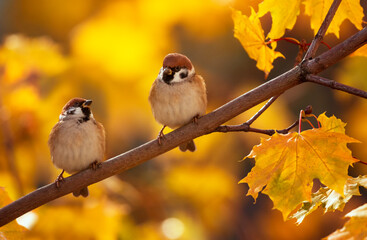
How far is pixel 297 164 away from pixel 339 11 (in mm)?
470

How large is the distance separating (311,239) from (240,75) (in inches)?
55.6

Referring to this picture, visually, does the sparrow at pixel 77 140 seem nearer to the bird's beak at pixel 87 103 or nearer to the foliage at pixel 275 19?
the bird's beak at pixel 87 103

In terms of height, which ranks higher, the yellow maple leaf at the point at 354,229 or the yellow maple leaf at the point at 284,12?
the yellow maple leaf at the point at 284,12

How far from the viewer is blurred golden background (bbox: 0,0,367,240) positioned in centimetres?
223

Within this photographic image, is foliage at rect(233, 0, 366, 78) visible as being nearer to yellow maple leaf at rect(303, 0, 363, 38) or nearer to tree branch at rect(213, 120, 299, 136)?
yellow maple leaf at rect(303, 0, 363, 38)

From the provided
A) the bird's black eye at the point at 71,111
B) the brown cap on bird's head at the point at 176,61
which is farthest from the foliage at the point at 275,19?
the bird's black eye at the point at 71,111

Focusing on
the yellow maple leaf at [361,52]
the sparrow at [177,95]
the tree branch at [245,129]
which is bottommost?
the tree branch at [245,129]

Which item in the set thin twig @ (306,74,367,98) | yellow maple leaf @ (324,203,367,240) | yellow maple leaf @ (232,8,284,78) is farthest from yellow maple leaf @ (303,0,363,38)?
yellow maple leaf @ (324,203,367,240)

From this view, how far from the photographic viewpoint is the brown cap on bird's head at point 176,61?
1.53 meters

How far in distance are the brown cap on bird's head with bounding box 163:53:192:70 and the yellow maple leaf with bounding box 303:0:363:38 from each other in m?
0.43

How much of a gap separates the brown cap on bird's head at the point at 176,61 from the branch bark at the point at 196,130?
429mm

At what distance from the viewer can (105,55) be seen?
2.82 meters

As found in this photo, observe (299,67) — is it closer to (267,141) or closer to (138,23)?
(267,141)

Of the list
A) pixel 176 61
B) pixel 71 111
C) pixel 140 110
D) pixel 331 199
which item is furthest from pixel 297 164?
pixel 140 110
